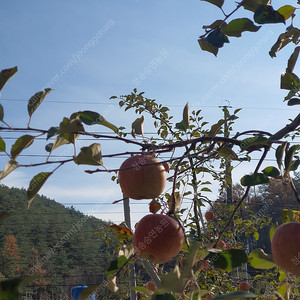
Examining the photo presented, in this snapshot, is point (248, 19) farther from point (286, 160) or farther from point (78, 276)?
point (78, 276)

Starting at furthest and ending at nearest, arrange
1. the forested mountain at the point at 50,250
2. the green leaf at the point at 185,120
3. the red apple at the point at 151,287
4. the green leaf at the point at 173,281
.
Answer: the forested mountain at the point at 50,250 < the red apple at the point at 151,287 < the green leaf at the point at 185,120 < the green leaf at the point at 173,281

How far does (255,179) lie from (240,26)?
1.18 ft

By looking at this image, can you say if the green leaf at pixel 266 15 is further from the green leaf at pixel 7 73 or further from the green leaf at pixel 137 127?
the green leaf at pixel 7 73

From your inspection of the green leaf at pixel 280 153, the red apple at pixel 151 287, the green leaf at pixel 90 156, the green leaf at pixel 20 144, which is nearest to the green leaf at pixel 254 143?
the green leaf at pixel 280 153

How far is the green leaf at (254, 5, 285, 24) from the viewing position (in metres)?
0.79

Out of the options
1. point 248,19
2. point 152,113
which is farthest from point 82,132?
point 152,113

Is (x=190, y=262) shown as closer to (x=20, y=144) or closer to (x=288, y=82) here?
(x=20, y=144)

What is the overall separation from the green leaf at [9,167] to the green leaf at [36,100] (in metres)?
0.10

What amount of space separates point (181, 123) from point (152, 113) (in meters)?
1.47

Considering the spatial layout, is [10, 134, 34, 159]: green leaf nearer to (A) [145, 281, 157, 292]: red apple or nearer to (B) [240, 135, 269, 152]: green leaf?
(B) [240, 135, 269, 152]: green leaf

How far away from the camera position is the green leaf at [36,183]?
633 millimetres

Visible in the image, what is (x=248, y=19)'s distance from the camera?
831 millimetres

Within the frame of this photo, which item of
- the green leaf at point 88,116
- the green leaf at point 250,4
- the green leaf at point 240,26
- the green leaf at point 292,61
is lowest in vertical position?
the green leaf at point 88,116

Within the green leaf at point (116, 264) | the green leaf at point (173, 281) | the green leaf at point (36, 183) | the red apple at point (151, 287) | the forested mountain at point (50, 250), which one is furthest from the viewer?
the forested mountain at point (50, 250)
